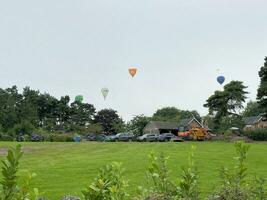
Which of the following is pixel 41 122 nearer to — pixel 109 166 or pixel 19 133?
pixel 19 133

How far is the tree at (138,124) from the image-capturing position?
99.7m

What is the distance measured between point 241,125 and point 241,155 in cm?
6841

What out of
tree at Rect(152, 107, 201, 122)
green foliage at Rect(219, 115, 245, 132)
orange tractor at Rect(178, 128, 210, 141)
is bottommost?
orange tractor at Rect(178, 128, 210, 141)

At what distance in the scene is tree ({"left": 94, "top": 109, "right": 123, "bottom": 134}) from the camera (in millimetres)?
109750

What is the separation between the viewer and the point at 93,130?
94.8 meters

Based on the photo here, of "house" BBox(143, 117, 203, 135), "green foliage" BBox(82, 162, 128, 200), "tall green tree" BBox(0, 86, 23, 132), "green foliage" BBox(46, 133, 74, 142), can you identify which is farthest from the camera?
"house" BBox(143, 117, 203, 135)

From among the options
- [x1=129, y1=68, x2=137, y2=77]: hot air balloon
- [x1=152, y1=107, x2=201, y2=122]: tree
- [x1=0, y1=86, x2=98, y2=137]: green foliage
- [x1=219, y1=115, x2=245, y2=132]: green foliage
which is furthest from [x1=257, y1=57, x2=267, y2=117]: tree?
[x1=152, y1=107, x2=201, y2=122]: tree

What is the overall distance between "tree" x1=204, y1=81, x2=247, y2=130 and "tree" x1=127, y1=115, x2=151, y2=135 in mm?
30801

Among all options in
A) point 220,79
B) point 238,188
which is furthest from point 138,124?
point 238,188

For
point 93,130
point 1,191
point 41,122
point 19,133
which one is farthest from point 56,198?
point 41,122

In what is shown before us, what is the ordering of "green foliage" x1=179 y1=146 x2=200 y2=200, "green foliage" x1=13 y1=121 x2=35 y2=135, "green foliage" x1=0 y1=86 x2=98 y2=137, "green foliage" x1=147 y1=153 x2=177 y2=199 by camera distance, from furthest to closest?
"green foliage" x1=0 y1=86 x2=98 y2=137 → "green foliage" x1=13 y1=121 x2=35 y2=135 → "green foliage" x1=147 y1=153 x2=177 y2=199 → "green foliage" x1=179 y1=146 x2=200 y2=200

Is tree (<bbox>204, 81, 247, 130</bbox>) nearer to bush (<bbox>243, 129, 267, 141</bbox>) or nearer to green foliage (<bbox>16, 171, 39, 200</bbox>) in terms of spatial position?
bush (<bbox>243, 129, 267, 141</bbox>)

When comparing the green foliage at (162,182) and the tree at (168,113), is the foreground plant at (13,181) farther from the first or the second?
the tree at (168,113)

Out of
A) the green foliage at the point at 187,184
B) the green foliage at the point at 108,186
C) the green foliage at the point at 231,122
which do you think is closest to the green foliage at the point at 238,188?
the green foliage at the point at 187,184
